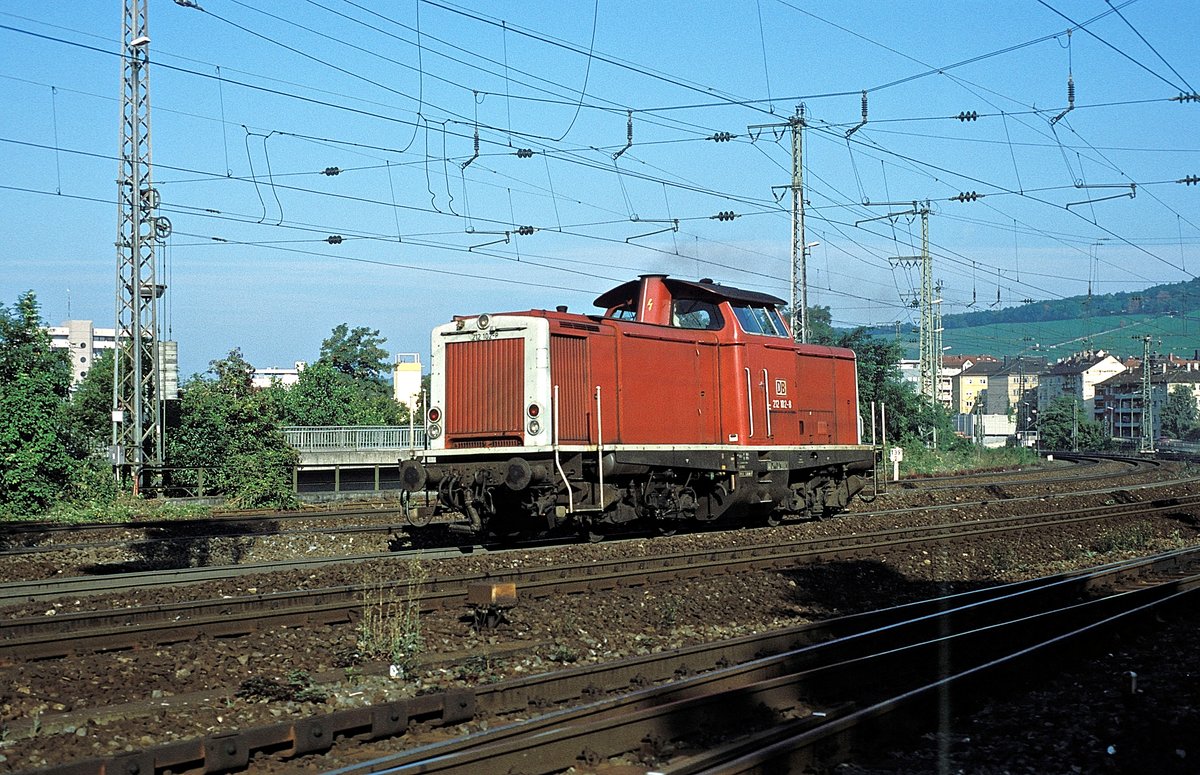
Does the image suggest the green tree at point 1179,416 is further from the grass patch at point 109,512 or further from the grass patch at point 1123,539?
the grass patch at point 109,512

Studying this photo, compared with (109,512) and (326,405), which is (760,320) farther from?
(326,405)

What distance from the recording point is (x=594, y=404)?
1560 cm

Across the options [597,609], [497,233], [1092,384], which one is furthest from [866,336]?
[1092,384]

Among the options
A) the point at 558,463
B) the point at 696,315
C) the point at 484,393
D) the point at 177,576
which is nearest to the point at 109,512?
the point at 177,576

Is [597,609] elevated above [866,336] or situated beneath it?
situated beneath

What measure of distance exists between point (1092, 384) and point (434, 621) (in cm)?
16638

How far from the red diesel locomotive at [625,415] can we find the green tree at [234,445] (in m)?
11.2

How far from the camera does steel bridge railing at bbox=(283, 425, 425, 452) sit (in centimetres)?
3131

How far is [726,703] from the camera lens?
6984 millimetres

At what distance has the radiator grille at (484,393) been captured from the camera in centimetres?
1499

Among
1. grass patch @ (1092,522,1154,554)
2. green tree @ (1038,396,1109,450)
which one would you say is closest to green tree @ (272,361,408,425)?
grass patch @ (1092,522,1154,554)

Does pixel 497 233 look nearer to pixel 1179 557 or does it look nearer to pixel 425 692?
pixel 1179 557

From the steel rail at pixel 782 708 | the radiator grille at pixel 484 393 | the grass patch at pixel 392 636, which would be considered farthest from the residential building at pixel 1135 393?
the grass patch at pixel 392 636

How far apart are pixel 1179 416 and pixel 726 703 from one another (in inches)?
5574
